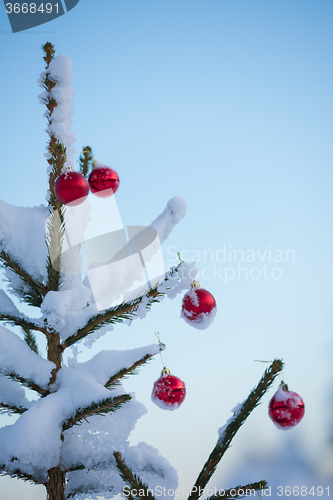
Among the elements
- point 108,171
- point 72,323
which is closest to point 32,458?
point 72,323

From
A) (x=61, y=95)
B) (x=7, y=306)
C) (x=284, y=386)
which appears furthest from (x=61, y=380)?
(x=61, y=95)

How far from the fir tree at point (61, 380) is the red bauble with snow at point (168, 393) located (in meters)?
0.20

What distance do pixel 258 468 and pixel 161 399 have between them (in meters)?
7.67

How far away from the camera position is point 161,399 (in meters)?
2.04

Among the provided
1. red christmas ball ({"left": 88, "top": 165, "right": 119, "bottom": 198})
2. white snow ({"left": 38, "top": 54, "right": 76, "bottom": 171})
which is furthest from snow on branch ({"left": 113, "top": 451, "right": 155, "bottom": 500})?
white snow ({"left": 38, "top": 54, "right": 76, "bottom": 171})

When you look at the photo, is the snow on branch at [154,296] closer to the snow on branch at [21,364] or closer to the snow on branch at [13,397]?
the snow on branch at [21,364]

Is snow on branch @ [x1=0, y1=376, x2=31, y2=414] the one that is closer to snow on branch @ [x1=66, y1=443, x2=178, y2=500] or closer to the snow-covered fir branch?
snow on branch @ [x1=66, y1=443, x2=178, y2=500]

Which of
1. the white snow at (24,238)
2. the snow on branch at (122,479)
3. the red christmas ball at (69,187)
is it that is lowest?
the snow on branch at (122,479)

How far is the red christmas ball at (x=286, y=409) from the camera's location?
5.40 feet

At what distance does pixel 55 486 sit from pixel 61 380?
643 mm

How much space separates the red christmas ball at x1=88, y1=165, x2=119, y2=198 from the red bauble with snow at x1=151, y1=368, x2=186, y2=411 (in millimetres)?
1409

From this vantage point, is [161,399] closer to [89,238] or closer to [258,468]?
[89,238]

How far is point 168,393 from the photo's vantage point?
80.7 inches

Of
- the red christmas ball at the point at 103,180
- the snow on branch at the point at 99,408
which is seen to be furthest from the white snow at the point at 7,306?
the red christmas ball at the point at 103,180
